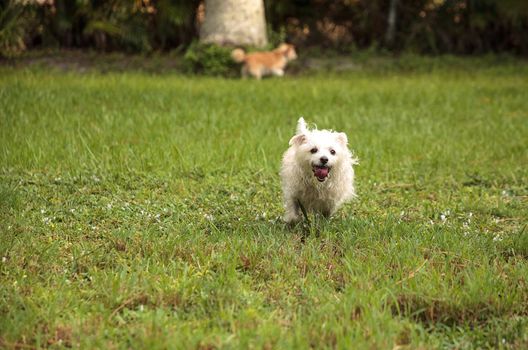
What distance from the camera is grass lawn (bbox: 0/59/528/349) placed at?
381cm

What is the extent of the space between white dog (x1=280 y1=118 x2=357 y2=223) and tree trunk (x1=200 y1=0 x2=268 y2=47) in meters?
9.59

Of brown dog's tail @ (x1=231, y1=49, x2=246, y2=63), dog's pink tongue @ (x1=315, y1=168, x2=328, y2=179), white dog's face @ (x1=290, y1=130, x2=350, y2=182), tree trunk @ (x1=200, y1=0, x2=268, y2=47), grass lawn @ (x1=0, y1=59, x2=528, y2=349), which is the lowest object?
grass lawn @ (x1=0, y1=59, x2=528, y2=349)

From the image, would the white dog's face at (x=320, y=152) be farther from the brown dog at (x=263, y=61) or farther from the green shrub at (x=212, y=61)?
the green shrub at (x=212, y=61)

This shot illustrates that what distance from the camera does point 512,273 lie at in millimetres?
4539

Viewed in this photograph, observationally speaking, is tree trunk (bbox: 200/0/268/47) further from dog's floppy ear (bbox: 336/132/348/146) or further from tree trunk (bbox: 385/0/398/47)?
dog's floppy ear (bbox: 336/132/348/146)

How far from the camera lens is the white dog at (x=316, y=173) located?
531 cm

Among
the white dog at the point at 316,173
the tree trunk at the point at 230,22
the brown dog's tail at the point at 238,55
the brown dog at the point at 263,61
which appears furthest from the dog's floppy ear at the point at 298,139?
the tree trunk at the point at 230,22

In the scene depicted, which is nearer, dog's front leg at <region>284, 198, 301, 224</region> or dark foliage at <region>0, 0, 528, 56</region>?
dog's front leg at <region>284, 198, 301, 224</region>

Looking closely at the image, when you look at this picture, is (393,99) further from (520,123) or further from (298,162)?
(298,162)

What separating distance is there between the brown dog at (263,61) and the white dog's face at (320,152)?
878 centimetres

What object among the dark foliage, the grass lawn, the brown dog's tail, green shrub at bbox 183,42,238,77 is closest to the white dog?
the grass lawn

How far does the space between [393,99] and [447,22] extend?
263 inches

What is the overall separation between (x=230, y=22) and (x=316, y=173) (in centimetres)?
1018

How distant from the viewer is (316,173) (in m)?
5.33
